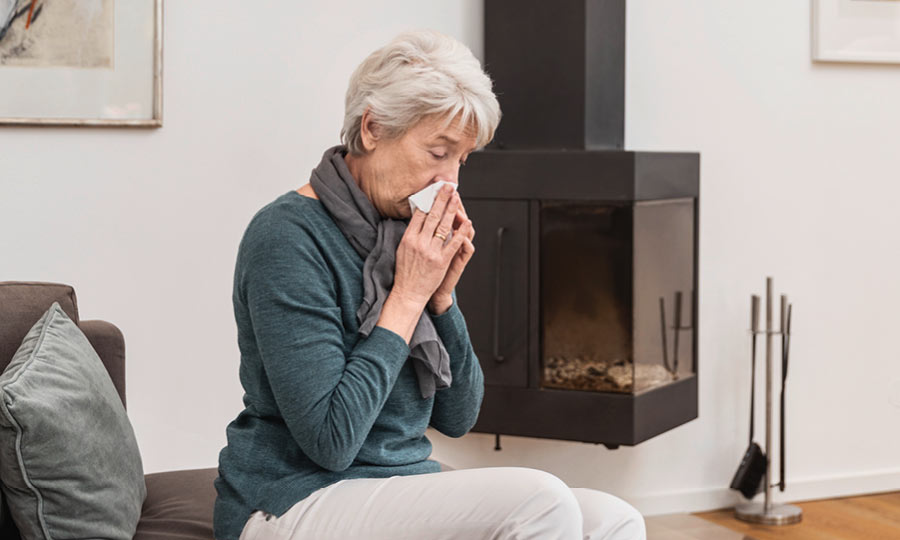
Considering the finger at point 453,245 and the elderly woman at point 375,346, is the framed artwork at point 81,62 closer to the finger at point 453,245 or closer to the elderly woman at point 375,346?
the elderly woman at point 375,346

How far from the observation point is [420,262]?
1.62 meters

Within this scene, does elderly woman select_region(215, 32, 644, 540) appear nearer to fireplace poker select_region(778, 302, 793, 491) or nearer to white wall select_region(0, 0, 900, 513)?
white wall select_region(0, 0, 900, 513)

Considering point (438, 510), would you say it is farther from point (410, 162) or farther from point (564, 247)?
point (564, 247)

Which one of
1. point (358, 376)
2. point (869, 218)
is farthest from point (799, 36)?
point (358, 376)

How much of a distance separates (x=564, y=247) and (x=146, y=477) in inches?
51.5

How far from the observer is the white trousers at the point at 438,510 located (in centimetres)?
143

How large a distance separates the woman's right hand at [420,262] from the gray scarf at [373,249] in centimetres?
2

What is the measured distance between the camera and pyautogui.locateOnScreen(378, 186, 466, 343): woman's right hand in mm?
1579

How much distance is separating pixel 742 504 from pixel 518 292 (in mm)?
1122

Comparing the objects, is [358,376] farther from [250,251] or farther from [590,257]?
[590,257]

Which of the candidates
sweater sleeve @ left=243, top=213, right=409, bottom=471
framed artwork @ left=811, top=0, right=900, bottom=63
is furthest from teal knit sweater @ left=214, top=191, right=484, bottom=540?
framed artwork @ left=811, top=0, right=900, bottom=63

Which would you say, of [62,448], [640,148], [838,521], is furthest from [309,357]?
[838,521]

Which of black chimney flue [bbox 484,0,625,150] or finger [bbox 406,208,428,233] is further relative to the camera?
black chimney flue [bbox 484,0,625,150]

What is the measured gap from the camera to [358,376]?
59.2 inches
